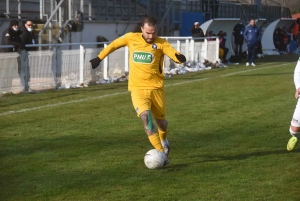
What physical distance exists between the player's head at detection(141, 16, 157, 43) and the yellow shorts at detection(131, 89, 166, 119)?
0.66 metres

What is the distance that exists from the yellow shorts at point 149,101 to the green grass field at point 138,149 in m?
0.70

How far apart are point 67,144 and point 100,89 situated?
8905mm

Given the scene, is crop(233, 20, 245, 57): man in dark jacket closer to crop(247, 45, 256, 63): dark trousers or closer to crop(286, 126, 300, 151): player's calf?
crop(247, 45, 256, 63): dark trousers

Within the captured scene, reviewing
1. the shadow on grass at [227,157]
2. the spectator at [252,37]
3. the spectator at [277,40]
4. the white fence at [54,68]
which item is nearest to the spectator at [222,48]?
the spectator at [252,37]

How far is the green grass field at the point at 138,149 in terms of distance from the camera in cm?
718

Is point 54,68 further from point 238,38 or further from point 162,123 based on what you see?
point 238,38

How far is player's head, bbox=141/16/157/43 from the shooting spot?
8.27 metres

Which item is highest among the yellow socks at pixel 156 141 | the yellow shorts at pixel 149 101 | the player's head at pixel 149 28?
the player's head at pixel 149 28

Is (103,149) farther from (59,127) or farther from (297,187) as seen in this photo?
(297,187)

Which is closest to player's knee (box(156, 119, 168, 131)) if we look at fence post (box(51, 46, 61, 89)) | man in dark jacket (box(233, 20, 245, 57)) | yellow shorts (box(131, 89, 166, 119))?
yellow shorts (box(131, 89, 166, 119))

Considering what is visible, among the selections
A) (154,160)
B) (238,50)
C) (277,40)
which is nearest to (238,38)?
(238,50)

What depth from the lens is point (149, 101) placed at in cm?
847

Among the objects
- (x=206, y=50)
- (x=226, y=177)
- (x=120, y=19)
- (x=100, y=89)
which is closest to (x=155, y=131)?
(x=226, y=177)

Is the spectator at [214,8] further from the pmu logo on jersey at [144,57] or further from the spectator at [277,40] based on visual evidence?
the pmu logo on jersey at [144,57]
